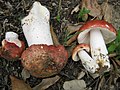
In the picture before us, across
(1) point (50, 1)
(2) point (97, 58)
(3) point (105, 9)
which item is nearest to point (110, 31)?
(2) point (97, 58)

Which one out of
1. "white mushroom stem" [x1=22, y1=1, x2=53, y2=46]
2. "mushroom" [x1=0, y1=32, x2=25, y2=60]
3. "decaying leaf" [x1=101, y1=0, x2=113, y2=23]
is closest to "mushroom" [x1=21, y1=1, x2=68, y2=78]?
"white mushroom stem" [x1=22, y1=1, x2=53, y2=46]

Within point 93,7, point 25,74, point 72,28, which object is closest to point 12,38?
point 25,74

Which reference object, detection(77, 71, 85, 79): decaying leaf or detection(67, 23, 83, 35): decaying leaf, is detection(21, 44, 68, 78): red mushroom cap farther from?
detection(67, 23, 83, 35): decaying leaf

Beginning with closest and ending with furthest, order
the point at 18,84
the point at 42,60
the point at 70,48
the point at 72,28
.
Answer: the point at 42,60 → the point at 18,84 → the point at 70,48 → the point at 72,28

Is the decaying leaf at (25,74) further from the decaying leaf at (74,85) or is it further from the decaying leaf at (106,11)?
the decaying leaf at (106,11)

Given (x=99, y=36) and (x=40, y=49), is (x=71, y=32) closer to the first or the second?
(x=99, y=36)

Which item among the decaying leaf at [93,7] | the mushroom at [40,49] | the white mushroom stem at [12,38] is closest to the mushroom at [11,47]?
the white mushroom stem at [12,38]
